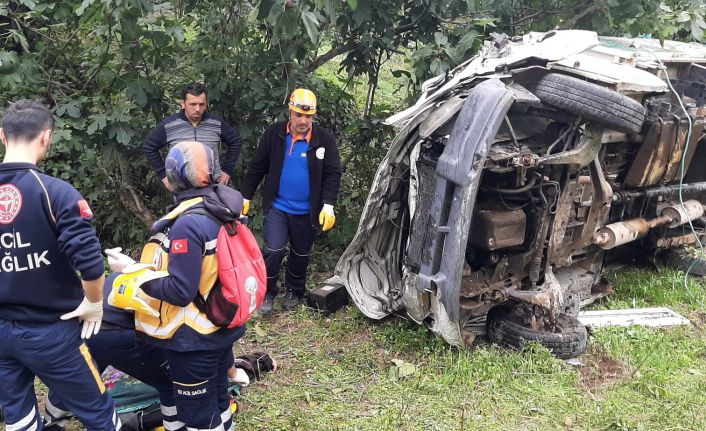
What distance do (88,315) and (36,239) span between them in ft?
1.35

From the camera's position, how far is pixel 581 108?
4.12 meters

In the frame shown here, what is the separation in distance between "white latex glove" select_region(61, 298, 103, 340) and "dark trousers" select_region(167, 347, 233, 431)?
36 centimetres

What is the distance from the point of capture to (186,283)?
2795 millimetres

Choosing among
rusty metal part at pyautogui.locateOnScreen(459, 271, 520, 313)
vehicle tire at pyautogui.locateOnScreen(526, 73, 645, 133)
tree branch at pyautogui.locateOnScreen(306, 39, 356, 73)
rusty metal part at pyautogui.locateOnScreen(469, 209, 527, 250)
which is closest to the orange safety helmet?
tree branch at pyautogui.locateOnScreen(306, 39, 356, 73)

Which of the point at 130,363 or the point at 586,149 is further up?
the point at 586,149

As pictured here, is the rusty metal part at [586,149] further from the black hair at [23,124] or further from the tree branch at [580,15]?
the black hair at [23,124]

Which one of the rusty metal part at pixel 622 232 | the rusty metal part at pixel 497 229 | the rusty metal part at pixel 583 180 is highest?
the rusty metal part at pixel 583 180

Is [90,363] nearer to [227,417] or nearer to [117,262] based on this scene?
[117,262]

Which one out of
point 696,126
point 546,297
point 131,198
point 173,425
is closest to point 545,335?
point 546,297

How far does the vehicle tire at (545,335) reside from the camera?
14.3 ft

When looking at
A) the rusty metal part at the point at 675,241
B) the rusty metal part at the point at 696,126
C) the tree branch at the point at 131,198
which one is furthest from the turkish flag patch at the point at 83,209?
the rusty metal part at the point at 675,241

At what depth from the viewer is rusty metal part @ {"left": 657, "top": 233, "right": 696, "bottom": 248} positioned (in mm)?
5614

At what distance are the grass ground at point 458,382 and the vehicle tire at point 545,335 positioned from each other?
94 mm

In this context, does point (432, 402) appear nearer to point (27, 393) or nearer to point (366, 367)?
point (366, 367)
